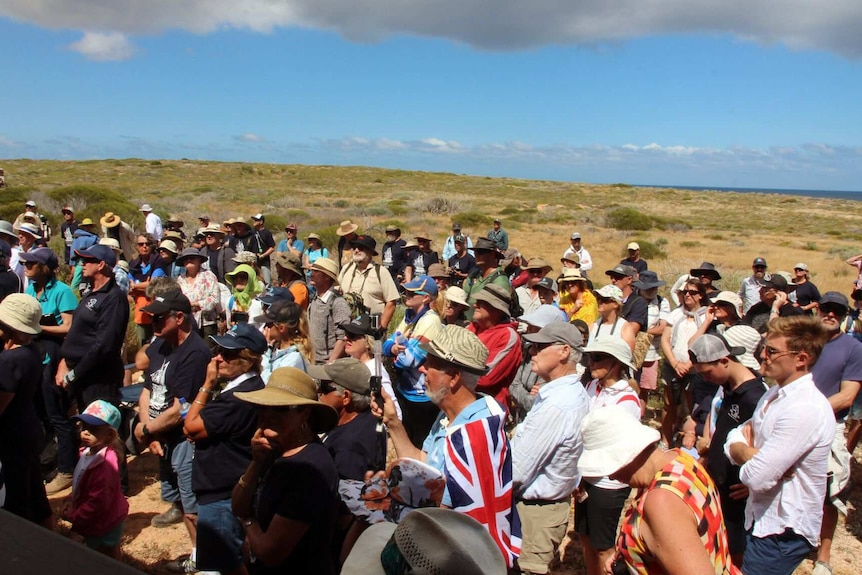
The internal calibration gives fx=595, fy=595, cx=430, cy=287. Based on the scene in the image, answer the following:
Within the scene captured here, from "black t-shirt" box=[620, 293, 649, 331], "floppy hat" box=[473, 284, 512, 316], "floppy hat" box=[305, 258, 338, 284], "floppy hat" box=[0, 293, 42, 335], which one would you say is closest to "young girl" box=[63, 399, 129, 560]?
"floppy hat" box=[0, 293, 42, 335]

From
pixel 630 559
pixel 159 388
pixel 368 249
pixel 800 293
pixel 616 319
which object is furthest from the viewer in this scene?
pixel 800 293

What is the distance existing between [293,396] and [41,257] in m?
3.78

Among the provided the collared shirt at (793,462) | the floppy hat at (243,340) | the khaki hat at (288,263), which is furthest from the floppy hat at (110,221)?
the collared shirt at (793,462)

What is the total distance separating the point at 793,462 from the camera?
286cm

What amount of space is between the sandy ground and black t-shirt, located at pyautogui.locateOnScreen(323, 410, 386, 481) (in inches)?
79.4

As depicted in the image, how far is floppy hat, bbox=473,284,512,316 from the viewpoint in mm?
4430

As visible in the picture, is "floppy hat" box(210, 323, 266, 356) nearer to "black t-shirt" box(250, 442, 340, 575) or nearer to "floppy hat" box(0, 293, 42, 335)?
"black t-shirt" box(250, 442, 340, 575)

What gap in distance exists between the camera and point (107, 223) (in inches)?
362

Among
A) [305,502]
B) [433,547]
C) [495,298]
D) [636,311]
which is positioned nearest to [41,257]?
[495,298]

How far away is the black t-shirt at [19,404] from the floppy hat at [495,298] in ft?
9.59

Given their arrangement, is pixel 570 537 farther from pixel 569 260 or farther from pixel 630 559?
pixel 569 260

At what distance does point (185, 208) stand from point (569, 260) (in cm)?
2986

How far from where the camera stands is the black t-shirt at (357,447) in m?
3.03

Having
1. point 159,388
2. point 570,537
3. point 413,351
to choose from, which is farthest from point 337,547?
point 570,537
